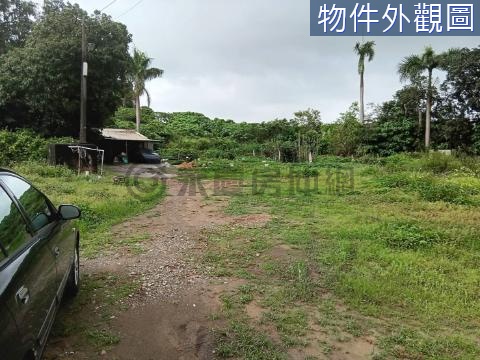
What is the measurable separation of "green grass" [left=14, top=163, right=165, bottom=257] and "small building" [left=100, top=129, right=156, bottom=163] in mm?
10597

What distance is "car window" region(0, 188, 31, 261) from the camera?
7.59ft

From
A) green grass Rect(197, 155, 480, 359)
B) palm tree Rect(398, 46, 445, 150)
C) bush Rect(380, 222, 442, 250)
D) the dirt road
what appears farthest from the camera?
palm tree Rect(398, 46, 445, 150)

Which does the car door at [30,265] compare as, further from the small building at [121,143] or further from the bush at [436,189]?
the small building at [121,143]

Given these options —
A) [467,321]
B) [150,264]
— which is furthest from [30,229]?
[467,321]

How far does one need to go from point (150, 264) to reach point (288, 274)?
1838 millimetres

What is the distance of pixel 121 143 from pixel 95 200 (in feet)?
62.9

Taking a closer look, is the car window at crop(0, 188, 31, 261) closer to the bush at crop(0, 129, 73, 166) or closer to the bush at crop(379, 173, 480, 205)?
the bush at crop(379, 173, 480, 205)

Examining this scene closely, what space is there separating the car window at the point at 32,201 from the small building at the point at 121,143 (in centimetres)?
2328

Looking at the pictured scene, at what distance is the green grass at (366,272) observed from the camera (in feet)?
12.0

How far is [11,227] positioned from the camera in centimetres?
250

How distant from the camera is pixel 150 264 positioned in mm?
5504

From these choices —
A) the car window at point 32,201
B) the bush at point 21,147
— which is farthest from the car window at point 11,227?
the bush at point 21,147

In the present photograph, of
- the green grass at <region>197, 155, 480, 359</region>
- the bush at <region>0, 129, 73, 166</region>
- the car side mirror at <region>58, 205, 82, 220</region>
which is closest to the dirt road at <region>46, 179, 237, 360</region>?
the green grass at <region>197, 155, 480, 359</region>

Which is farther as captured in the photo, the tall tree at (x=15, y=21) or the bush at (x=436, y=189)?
the tall tree at (x=15, y=21)
